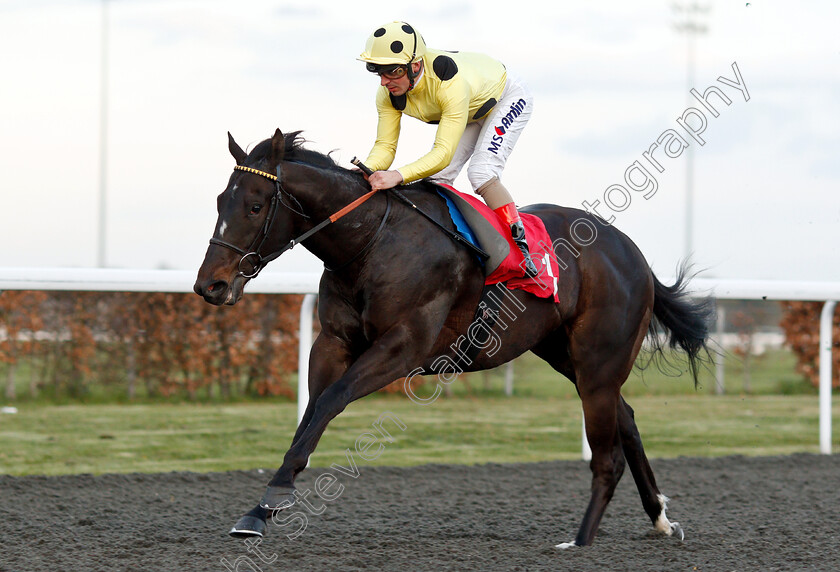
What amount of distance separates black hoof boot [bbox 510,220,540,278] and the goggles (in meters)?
0.79

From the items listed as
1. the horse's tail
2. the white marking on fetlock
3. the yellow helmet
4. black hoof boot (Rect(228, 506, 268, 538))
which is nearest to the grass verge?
the horse's tail

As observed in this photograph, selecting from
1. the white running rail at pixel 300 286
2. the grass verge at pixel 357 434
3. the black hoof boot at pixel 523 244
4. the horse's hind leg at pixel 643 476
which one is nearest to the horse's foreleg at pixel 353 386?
the black hoof boot at pixel 523 244

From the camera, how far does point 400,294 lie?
3547mm

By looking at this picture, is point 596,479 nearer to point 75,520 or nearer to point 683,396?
point 75,520

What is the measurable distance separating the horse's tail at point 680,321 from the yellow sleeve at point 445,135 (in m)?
1.58

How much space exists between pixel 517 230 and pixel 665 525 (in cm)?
151

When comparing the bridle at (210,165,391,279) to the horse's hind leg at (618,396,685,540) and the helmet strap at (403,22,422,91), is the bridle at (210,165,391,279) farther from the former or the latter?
the horse's hind leg at (618,396,685,540)

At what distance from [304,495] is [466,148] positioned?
2.00 metres

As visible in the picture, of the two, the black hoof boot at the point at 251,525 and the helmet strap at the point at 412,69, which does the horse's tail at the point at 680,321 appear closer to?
the helmet strap at the point at 412,69

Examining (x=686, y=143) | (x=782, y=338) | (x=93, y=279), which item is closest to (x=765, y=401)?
(x=782, y=338)

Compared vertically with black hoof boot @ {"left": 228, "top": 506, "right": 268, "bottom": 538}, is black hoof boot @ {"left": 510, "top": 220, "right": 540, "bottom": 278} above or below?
above

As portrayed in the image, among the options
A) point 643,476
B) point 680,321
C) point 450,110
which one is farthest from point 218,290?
point 680,321

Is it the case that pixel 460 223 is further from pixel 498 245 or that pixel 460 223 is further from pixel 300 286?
pixel 300 286

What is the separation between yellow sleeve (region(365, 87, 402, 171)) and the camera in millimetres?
3896
